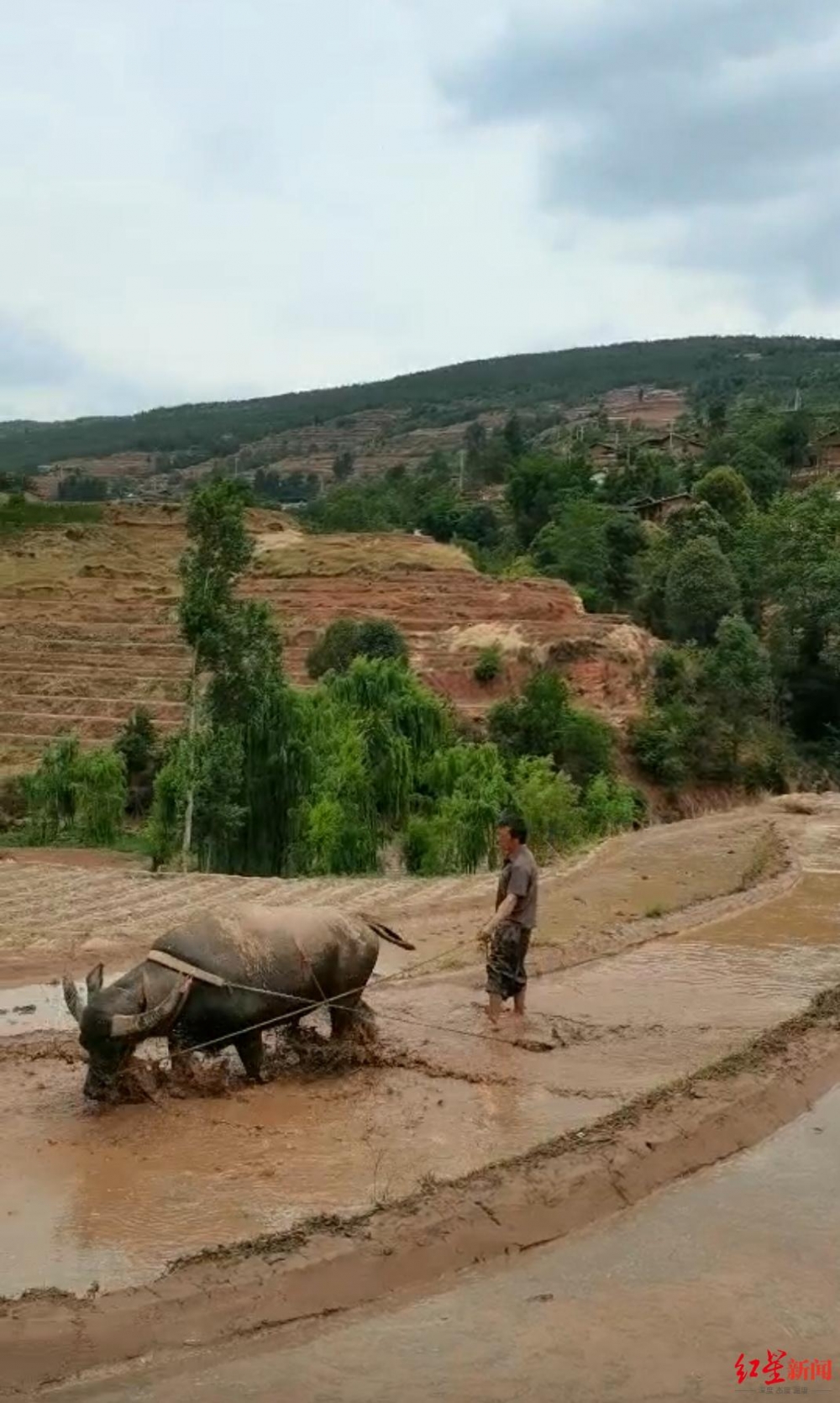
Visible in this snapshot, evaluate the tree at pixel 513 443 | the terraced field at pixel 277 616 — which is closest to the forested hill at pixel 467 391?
the tree at pixel 513 443

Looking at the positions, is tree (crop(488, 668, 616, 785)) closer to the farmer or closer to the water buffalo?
the farmer

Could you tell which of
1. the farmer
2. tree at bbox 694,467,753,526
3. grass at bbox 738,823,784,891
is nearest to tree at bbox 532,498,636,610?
tree at bbox 694,467,753,526

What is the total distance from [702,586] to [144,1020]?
135 ft

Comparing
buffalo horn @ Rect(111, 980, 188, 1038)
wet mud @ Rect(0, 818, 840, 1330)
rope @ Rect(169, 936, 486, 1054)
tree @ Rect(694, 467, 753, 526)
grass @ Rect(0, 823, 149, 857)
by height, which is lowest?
grass @ Rect(0, 823, 149, 857)

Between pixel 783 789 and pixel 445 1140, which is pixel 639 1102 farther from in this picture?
pixel 783 789

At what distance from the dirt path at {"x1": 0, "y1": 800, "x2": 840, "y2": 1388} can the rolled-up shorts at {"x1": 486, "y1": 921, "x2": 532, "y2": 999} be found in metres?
0.34

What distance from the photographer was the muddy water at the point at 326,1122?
22.5 ft

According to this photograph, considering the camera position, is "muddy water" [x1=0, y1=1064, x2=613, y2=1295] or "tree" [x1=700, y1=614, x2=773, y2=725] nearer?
"muddy water" [x1=0, y1=1064, x2=613, y2=1295]

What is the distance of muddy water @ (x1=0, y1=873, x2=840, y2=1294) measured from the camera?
6.86 meters

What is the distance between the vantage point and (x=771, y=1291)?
6258 mm

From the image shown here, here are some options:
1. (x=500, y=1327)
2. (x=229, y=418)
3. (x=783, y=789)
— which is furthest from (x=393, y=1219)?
(x=229, y=418)

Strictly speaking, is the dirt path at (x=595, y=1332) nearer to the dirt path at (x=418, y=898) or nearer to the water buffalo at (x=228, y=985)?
the water buffalo at (x=228, y=985)

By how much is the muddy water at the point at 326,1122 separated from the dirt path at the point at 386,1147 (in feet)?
0.06

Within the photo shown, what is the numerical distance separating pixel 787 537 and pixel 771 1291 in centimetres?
4296
